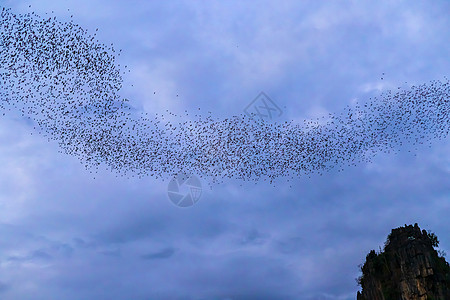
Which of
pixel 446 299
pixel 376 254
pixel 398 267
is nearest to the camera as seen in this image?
pixel 446 299

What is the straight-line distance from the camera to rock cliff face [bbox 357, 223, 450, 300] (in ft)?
287

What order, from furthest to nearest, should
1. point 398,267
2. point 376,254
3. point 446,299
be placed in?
point 376,254
point 398,267
point 446,299

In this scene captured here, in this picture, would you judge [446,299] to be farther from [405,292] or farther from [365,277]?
[365,277]

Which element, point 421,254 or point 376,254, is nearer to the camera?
point 421,254

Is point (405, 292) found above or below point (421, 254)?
below

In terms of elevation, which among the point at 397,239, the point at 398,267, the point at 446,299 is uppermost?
the point at 397,239

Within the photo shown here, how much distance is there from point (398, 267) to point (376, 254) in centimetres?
678

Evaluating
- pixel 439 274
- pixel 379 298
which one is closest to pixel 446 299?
pixel 439 274

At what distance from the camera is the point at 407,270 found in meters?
90.3

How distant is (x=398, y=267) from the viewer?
93.2m

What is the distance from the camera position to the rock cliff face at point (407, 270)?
8756cm

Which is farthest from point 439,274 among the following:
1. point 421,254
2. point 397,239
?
point 397,239

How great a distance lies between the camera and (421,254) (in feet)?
296

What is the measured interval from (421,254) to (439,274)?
4.71 meters
